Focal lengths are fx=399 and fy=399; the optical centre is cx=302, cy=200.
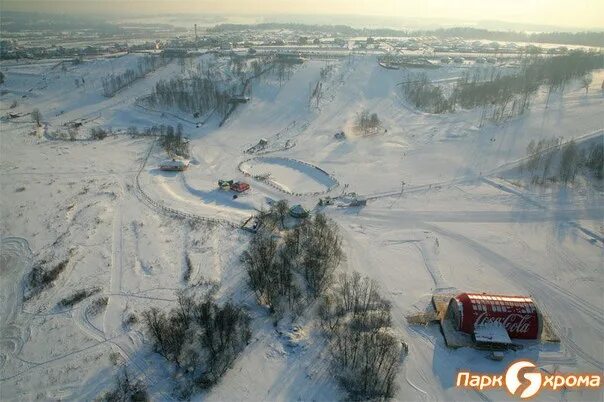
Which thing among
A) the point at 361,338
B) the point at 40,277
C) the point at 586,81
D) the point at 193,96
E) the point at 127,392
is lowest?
the point at 127,392

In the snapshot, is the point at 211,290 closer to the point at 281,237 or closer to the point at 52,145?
the point at 281,237

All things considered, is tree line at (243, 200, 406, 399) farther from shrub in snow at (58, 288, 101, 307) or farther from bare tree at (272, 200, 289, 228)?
shrub in snow at (58, 288, 101, 307)

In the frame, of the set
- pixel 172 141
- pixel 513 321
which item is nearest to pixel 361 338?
pixel 513 321

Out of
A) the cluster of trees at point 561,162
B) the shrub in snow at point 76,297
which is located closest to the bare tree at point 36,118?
the shrub in snow at point 76,297

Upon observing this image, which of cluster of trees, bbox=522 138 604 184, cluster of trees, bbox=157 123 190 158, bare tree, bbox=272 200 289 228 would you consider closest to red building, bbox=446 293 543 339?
bare tree, bbox=272 200 289 228

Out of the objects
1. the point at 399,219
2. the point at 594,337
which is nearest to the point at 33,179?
the point at 399,219

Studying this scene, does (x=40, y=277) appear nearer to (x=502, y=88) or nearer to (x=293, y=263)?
(x=293, y=263)

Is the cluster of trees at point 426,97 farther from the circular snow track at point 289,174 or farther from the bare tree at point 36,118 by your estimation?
the bare tree at point 36,118
